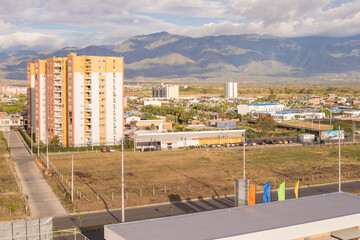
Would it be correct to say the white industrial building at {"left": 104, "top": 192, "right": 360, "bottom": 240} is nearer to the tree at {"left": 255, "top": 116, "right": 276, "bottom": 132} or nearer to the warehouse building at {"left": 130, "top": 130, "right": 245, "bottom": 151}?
the warehouse building at {"left": 130, "top": 130, "right": 245, "bottom": 151}

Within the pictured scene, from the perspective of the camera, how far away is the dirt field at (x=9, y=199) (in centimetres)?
2973

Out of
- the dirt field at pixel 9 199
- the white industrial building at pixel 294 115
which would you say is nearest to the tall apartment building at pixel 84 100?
the dirt field at pixel 9 199

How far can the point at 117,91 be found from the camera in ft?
222

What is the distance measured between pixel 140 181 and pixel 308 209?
23226 millimetres

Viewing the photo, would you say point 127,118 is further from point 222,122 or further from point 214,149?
point 214,149

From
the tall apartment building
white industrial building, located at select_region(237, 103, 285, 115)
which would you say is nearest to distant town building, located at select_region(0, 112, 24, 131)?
the tall apartment building

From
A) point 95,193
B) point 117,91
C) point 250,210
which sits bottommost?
point 95,193

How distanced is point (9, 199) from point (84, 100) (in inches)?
1322

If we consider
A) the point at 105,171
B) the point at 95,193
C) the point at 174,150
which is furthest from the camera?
the point at 174,150

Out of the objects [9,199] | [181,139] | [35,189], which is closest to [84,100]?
[181,139]

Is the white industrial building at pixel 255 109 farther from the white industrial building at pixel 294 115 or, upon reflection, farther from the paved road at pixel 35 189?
the paved road at pixel 35 189

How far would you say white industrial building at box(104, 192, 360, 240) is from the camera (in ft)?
57.0

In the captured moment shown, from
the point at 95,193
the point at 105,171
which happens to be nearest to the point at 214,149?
the point at 105,171

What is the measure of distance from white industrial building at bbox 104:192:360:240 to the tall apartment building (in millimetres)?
47357
